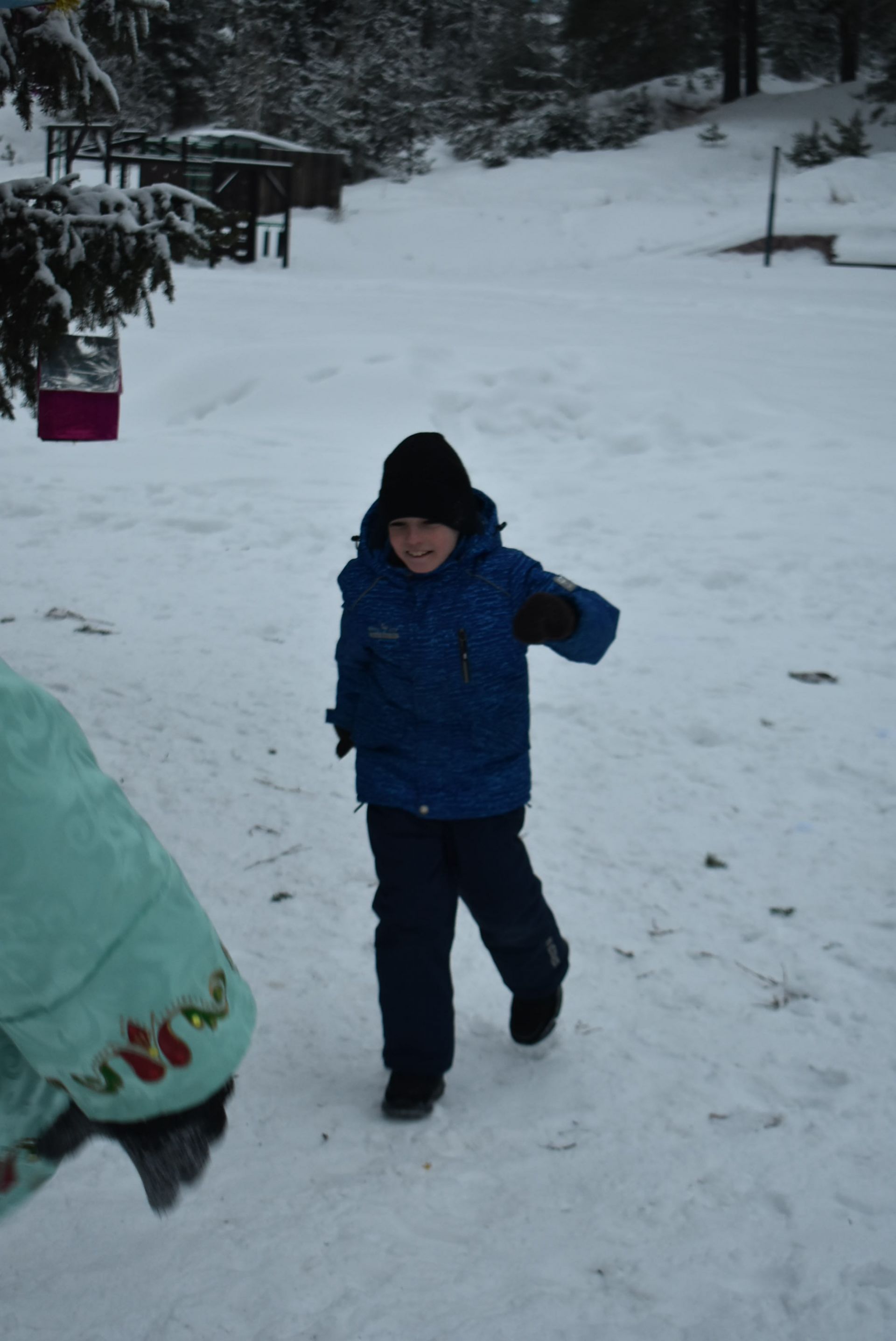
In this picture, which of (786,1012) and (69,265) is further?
(69,265)

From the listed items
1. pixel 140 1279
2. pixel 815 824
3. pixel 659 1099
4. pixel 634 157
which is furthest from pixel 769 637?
pixel 634 157

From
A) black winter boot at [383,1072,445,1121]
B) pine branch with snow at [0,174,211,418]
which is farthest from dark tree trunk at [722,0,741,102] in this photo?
black winter boot at [383,1072,445,1121]

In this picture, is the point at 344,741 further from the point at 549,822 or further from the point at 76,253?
the point at 76,253

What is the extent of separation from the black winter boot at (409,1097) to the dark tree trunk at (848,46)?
2647 centimetres

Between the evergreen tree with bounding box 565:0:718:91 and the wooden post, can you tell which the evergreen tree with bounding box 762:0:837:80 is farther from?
the wooden post

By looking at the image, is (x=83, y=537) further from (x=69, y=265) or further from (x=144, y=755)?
(x=69, y=265)

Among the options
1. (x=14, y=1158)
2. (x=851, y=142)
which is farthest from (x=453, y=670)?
(x=851, y=142)

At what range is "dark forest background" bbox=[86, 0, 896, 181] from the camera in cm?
2484

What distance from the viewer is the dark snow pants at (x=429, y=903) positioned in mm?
2764

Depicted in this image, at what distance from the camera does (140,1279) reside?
2182 millimetres

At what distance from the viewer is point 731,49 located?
87.1ft

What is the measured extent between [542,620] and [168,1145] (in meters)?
1.51

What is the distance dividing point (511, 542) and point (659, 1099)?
4504 mm

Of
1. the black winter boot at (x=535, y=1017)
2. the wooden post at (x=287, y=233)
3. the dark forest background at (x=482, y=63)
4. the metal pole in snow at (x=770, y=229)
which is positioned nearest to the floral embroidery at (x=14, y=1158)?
the black winter boot at (x=535, y=1017)
